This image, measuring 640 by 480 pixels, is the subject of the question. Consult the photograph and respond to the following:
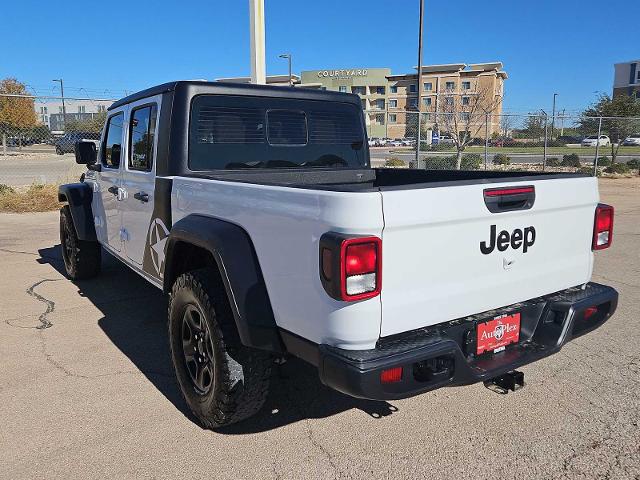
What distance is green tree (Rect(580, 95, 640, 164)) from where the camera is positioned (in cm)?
2534

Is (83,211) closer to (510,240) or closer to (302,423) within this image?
(302,423)

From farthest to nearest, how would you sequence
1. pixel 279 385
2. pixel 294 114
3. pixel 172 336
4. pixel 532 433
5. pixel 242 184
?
pixel 294 114 → pixel 279 385 → pixel 172 336 → pixel 532 433 → pixel 242 184

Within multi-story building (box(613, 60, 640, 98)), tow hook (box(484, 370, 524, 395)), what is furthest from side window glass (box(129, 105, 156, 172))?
multi-story building (box(613, 60, 640, 98))

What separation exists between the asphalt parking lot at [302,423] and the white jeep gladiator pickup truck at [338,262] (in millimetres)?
279

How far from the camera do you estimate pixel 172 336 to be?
11.2ft

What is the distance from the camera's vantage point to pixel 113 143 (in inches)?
201

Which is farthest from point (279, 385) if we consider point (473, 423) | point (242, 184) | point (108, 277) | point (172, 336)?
point (108, 277)

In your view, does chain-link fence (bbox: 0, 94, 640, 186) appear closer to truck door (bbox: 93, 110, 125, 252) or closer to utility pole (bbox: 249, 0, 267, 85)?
utility pole (bbox: 249, 0, 267, 85)

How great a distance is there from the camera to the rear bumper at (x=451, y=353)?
2279 millimetres

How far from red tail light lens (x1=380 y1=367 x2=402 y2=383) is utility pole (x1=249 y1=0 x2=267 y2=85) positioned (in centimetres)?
1244

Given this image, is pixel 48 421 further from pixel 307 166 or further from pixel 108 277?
pixel 108 277

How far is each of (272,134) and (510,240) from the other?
6.96 ft

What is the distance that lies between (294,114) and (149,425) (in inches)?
98.4

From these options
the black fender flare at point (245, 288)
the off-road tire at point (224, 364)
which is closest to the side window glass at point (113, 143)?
the off-road tire at point (224, 364)
